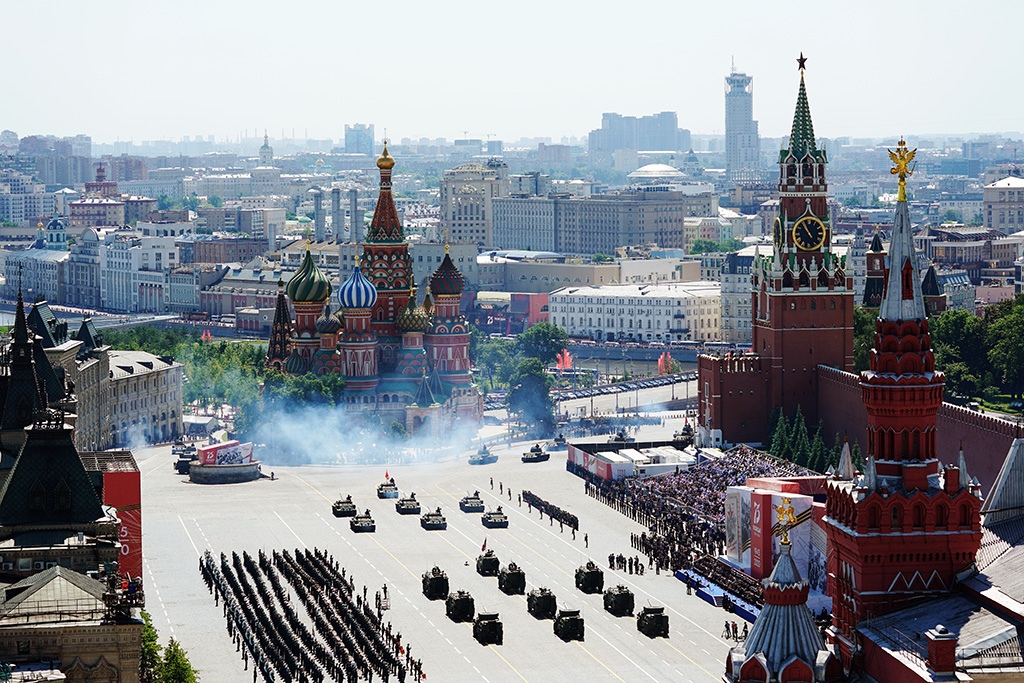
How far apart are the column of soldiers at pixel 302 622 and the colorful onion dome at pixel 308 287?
49.1m

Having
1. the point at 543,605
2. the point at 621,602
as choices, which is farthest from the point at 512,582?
the point at 621,602

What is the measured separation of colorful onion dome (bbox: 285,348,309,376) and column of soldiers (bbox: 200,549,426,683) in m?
45.3

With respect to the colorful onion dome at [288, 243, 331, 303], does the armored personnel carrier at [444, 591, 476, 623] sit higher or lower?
lower

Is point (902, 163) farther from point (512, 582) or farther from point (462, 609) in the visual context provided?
point (512, 582)

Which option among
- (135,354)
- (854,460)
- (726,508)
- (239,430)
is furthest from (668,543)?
(135,354)

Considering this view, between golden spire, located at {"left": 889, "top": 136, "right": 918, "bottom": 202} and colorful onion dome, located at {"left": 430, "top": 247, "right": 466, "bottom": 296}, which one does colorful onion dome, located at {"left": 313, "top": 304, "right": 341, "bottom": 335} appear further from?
golden spire, located at {"left": 889, "top": 136, "right": 918, "bottom": 202}

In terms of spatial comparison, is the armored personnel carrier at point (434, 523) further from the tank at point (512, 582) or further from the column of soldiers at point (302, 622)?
the tank at point (512, 582)

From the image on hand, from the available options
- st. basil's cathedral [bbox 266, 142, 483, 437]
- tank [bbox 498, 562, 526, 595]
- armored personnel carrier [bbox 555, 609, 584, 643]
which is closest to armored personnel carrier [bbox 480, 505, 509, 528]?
tank [bbox 498, 562, 526, 595]

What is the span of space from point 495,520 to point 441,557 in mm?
8650

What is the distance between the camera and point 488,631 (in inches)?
3260

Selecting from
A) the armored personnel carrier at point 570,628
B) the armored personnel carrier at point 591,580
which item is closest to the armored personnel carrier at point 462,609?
the armored personnel carrier at point 570,628

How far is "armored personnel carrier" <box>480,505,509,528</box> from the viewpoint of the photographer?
110 meters

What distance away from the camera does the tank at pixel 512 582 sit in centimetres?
9269

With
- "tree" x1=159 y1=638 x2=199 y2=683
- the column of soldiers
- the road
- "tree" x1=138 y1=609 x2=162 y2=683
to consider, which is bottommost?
the road
